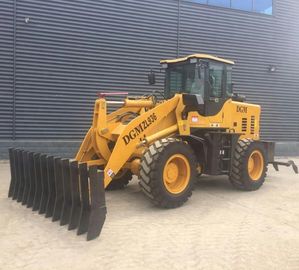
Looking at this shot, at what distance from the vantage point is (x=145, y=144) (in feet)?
24.3

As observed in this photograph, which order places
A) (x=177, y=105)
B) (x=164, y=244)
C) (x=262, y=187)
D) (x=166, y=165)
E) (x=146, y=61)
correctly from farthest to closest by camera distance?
(x=146, y=61)
(x=262, y=187)
(x=177, y=105)
(x=166, y=165)
(x=164, y=244)

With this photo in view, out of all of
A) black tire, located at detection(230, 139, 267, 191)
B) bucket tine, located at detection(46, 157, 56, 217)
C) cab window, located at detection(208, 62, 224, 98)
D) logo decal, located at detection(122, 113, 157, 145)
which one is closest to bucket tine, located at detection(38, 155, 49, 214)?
bucket tine, located at detection(46, 157, 56, 217)

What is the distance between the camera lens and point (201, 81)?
27.8ft

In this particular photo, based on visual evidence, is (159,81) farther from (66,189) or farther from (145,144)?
(66,189)

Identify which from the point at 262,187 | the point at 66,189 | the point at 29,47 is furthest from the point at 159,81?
the point at 66,189

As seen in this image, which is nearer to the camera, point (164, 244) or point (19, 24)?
point (164, 244)

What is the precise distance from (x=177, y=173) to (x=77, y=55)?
7.58 meters

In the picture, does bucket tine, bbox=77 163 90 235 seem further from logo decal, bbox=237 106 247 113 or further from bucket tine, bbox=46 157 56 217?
logo decal, bbox=237 106 247 113

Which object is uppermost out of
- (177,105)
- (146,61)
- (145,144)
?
(146,61)

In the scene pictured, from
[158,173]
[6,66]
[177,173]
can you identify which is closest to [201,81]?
[177,173]

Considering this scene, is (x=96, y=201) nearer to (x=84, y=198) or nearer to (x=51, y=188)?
(x=84, y=198)

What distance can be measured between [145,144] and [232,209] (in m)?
1.98

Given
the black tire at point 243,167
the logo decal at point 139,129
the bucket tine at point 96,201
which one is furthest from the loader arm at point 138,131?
the black tire at point 243,167

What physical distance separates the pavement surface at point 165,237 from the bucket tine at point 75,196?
197 millimetres
